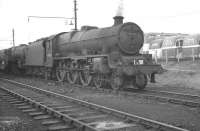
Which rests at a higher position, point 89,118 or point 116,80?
point 116,80

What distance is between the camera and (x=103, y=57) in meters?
13.5

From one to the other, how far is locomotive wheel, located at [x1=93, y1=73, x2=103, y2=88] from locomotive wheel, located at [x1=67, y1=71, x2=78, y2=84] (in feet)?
6.22

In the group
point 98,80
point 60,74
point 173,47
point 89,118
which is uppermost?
point 173,47

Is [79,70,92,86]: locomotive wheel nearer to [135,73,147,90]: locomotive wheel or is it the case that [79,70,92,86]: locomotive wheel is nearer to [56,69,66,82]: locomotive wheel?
[56,69,66,82]: locomotive wheel

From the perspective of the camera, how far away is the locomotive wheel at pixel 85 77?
15183mm

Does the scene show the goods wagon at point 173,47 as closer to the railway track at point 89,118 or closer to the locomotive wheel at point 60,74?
the locomotive wheel at point 60,74

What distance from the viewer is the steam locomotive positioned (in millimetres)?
13211

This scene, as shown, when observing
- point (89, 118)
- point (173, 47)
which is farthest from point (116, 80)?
point (173, 47)

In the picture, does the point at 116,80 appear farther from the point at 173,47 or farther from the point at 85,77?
the point at 173,47

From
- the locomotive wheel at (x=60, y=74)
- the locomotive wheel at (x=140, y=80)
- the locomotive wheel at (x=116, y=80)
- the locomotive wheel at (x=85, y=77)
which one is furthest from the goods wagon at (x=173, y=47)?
the locomotive wheel at (x=116, y=80)

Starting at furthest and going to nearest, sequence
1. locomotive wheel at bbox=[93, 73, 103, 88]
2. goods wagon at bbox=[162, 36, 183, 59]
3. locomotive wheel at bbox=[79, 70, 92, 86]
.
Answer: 1. goods wagon at bbox=[162, 36, 183, 59]
2. locomotive wheel at bbox=[79, 70, 92, 86]
3. locomotive wheel at bbox=[93, 73, 103, 88]

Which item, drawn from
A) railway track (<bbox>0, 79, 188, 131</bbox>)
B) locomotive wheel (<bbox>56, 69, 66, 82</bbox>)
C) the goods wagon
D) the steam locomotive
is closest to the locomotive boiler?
the steam locomotive

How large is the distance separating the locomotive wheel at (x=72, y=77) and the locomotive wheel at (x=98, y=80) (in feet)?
6.22

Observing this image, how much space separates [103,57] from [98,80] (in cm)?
161
